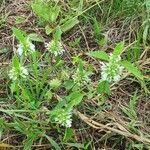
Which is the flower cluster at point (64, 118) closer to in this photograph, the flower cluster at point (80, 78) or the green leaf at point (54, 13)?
the flower cluster at point (80, 78)

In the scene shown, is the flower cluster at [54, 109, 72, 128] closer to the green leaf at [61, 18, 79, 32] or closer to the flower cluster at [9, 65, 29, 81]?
the flower cluster at [9, 65, 29, 81]

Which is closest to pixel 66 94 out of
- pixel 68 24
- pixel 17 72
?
pixel 17 72

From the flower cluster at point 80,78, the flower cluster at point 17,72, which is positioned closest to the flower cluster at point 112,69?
the flower cluster at point 80,78

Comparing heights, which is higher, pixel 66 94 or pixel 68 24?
pixel 68 24

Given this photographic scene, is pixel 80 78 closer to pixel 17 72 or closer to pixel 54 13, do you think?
pixel 17 72

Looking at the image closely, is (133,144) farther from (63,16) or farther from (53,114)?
(63,16)

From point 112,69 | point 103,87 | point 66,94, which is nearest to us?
point 112,69

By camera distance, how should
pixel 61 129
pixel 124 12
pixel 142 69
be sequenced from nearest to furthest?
pixel 61 129, pixel 142 69, pixel 124 12

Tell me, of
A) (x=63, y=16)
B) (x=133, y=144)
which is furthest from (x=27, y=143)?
(x=63, y=16)
